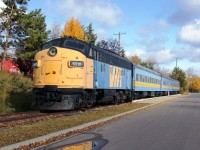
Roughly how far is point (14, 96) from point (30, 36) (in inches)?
644

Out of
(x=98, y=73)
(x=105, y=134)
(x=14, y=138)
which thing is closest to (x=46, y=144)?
(x=14, y=138)

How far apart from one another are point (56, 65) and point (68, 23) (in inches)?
1529

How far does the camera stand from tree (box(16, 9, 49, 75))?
39.6 metres

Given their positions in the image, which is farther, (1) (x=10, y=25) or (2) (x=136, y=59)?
(2) (x=136, y=59)

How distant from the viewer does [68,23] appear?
57.2m

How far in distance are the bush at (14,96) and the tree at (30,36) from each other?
11262 millimetres

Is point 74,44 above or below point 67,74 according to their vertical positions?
above

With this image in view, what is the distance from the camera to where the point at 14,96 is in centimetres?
2467

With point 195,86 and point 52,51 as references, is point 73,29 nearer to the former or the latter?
point 52,51

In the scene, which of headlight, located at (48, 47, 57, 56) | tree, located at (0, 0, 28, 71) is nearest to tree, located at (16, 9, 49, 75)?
tree, located at (0, 0, 28, 71)

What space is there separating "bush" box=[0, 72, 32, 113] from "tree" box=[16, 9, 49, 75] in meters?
11.3

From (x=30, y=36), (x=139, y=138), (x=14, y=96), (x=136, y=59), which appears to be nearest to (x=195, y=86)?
(x=136, y=59)

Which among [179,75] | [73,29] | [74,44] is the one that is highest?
[73,29]

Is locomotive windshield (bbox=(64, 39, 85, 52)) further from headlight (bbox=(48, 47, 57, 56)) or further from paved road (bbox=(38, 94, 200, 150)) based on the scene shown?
paved road (bbox=(38, 94, 200, 150))
